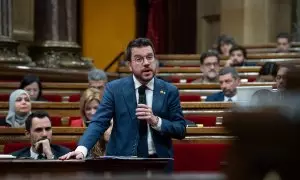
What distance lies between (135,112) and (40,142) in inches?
33.2

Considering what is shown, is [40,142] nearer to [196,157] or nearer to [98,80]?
[196,157]

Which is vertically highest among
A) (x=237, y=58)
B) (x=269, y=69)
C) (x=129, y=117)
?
(x=237, y=58)

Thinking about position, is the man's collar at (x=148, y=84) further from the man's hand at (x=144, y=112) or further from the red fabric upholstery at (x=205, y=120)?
the red fabric upholstery at (x=205, y=120)

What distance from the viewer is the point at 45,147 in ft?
17.9

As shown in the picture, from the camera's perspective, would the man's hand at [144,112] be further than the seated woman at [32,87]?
No

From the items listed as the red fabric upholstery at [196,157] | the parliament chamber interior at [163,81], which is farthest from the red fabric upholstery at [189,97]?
the red fabric upholstery at [196,157]

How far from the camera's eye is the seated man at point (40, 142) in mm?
5445

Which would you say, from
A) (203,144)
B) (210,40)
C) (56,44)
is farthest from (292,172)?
(210,40)

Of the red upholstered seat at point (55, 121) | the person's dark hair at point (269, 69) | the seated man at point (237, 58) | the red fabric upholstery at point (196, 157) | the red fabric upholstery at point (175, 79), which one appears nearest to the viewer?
the red fabric upholstery at point (196, 157)

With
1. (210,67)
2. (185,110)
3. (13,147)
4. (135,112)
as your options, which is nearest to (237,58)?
(210,67)

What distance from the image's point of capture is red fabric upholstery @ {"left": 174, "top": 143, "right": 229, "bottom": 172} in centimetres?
645

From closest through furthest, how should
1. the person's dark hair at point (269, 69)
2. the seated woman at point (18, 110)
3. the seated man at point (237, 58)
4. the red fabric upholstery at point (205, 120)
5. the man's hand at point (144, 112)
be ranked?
the man's hand at point (144, 112) → the red fabric upholstery at point (205, 120) → the seated woman at point (18, 110) → the person's dark hair at point (269, 69) → the seated man at point (237, 58)

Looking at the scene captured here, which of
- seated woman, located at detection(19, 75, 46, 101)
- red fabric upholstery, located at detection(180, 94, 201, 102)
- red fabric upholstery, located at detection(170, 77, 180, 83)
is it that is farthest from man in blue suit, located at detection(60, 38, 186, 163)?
red fabric upholstery, located at detection(170, 77, 180, 83)

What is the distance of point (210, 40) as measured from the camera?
57.0ft
